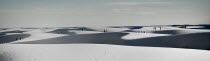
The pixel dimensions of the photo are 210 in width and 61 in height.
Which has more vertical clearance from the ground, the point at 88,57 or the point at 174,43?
the point at 88,57

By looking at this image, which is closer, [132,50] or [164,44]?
[132,50]

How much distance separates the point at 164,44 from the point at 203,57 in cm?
2422

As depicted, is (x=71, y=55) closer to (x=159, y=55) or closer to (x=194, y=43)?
(x=159, y=55)

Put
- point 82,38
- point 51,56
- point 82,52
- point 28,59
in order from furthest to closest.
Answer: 1. point 82,38
2. point 82,52
3. point 51,56
4. point 28,59

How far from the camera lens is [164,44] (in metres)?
37.1

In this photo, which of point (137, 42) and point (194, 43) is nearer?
point (194, 43)

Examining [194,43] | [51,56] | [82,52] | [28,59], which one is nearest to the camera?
[28,59]

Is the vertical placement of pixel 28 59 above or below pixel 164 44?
above

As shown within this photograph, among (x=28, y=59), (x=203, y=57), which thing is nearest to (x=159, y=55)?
(x=203, y=57)

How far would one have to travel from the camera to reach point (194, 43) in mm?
35938

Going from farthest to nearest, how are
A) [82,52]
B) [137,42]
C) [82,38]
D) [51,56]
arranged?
[82,38]
[137,42]
[82,52]
[51,56]

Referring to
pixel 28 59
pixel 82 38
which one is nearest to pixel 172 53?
pixel 28 59

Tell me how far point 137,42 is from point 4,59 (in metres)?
27.2

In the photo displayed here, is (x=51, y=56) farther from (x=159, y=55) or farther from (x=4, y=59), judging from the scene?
(x=159, y=55)
